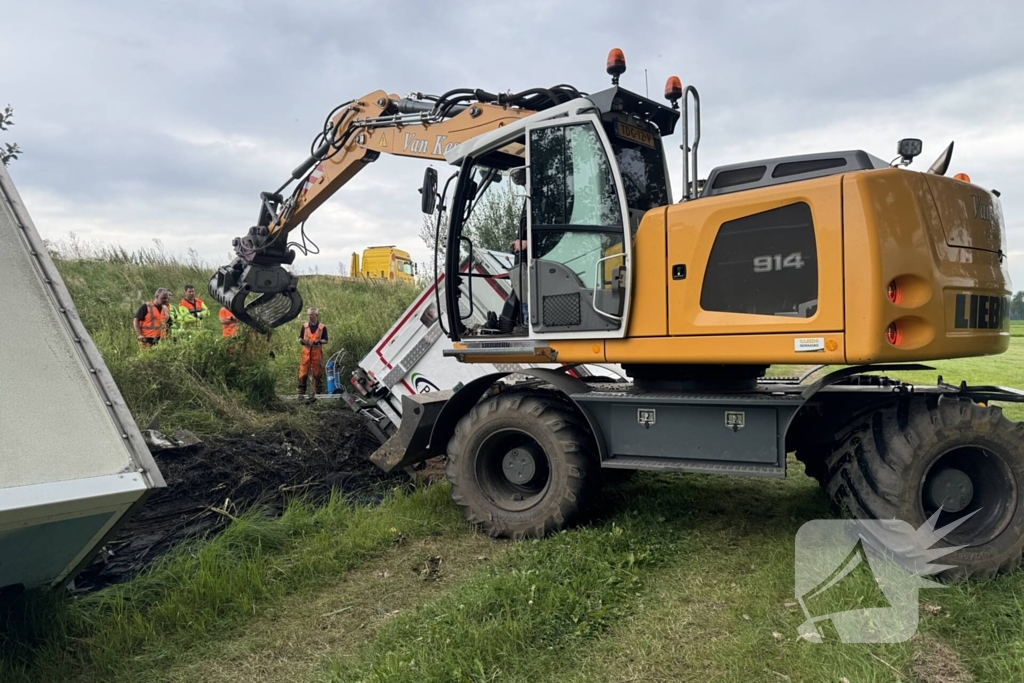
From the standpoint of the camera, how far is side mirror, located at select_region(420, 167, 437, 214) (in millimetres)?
5125

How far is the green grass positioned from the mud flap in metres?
2.25

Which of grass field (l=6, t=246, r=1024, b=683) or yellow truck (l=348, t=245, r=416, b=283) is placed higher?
yellow truck (l=348, t=245, r=416, b=283)

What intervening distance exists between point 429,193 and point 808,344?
283cm

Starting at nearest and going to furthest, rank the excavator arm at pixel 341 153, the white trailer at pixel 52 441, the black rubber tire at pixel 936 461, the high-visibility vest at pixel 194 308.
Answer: the white trailer at pixel 52 441 < the black rubber tire at pixel 936 461 < the excavator arm at pixel 341 153 < the high-visibility vest at pixel 194 308

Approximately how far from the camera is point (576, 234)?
454 centimetres

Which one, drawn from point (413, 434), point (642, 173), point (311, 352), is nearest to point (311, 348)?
point (311, 352)

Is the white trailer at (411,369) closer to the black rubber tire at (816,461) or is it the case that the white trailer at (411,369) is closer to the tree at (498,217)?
the tree at (498,217)

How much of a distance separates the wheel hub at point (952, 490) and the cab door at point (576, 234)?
1.90 meters

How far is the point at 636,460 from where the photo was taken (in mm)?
4418

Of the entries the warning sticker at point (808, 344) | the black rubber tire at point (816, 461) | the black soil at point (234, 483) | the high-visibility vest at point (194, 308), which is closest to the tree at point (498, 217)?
the warning sticker at point (808, 344)

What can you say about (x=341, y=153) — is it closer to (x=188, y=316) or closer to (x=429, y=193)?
(x=429, y=193)

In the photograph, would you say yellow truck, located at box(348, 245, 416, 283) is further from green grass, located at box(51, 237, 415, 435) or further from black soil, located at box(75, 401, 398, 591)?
black soil, located at box(75, 401, 398, 591)

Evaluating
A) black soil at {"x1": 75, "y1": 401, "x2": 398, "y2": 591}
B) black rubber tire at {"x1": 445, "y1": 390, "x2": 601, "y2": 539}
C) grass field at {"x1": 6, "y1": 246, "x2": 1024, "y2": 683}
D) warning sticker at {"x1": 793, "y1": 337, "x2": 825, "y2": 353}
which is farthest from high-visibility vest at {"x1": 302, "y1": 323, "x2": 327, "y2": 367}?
warning sticker at {"x1": 793, "y1": 337, "x2": 825, "y2": 353}

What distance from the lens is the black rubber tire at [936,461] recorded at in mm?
3568
